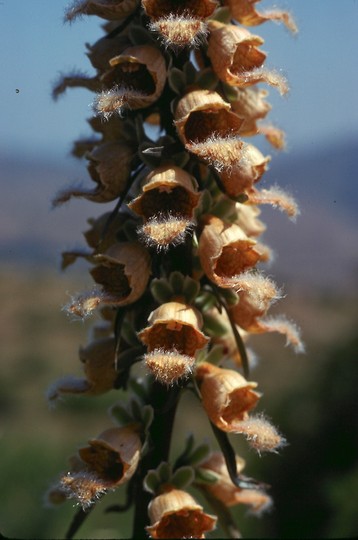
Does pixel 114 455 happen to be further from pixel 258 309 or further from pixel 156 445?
pixel 258 309

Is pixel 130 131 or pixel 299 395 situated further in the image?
pixel 299 395

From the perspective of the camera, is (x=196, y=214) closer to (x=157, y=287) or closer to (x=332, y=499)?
(x=157, y=287)

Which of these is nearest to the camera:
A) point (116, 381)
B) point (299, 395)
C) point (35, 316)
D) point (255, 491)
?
point (116, 381)

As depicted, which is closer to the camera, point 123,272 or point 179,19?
point 179,19

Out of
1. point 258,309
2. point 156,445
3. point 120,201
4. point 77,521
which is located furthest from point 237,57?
point 77,521

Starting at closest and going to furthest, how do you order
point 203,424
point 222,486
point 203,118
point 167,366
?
point 167,366, point 203,118, point 222,486, point 203,424

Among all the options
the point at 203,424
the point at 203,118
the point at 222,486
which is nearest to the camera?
the point at 203,118

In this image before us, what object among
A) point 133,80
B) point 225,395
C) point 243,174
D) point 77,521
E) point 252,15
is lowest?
point 77,521

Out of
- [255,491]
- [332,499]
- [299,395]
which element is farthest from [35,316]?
[255,491]

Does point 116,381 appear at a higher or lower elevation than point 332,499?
higher
